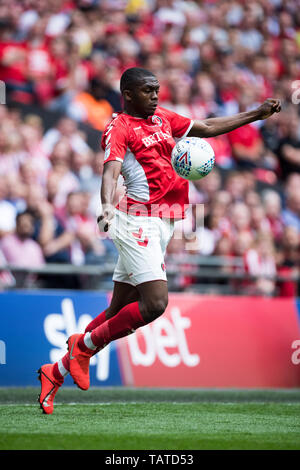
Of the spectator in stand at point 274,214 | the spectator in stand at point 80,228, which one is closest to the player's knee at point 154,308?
the spectator in stand at point 80,228

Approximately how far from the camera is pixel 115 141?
251 inches

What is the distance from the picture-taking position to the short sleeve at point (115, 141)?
631 cm

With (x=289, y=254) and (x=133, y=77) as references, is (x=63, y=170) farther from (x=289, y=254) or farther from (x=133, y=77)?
(x=133, y=77)

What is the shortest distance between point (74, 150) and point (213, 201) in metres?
2.33

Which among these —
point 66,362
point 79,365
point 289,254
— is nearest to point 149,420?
point 79,365

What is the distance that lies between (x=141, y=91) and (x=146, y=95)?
52 millimetres

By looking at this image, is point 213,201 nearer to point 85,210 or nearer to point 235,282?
point 235,282

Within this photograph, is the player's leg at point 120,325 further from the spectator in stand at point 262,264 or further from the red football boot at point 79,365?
the spectator in stand at point 262,264

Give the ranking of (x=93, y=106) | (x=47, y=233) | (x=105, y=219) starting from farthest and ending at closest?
(x=93, y=106) → (x=47, y=233) → (x=105, y=219)

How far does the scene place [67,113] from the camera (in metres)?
12.6

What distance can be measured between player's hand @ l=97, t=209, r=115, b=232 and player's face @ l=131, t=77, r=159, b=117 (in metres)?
1.14

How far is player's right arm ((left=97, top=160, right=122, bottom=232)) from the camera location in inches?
230
